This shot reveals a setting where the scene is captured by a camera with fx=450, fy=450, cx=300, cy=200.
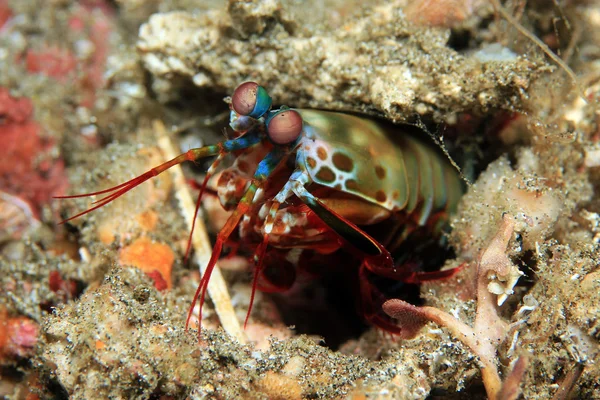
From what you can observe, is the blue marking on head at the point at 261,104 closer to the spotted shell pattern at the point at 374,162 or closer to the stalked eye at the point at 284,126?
the stalked eye at the point at 284,126

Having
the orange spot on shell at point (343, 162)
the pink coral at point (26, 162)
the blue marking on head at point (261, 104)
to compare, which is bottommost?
the pink coral at point (26, 162)

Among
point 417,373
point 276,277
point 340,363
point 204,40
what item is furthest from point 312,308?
point 204,40

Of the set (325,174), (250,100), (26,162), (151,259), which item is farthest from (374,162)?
(26,162)

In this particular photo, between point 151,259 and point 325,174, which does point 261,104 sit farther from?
point 151,259

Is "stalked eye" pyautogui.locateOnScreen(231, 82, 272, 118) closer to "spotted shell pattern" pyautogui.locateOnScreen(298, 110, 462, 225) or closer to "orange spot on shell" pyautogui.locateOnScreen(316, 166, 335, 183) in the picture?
"spotted shell pattern" pyautogui.locateOnScreen(298, 110, 462, 225)

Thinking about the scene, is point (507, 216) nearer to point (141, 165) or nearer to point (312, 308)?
point (312, 308)

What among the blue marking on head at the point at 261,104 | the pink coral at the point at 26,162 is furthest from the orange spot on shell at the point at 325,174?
the pink coral at the point at 26,162

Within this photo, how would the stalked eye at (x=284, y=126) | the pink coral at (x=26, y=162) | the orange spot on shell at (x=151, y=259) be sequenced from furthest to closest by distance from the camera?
the pink coral at (x=26, y=162) → the orange spot on shell at (x=151, y=259) → the stalked eye at (x=284, y=126)
